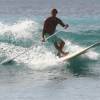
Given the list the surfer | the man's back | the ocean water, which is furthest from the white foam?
the man's back

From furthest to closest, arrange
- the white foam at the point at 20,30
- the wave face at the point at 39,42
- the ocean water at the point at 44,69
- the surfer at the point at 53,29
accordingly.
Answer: the white foam at the point at 20,30
the wave face at the point at 39,42
the surfer at the point at 53,29
the ocean water at the point at 44,69

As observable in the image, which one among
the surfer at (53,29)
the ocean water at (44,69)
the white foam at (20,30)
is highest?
the surfer at (53,29)


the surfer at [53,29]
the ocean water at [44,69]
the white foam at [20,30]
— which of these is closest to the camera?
the ocean water at [44,69]

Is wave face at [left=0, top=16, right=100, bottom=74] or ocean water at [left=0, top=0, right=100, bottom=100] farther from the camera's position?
wave face at [left=0, top=16, right=100, bottom=74]

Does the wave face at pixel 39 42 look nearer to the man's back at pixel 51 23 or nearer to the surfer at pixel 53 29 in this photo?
the surfer at pixel 53 29

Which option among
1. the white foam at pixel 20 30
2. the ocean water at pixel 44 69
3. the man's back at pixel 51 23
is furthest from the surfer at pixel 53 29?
the white foam at pixel 20 30

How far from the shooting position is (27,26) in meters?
27.0

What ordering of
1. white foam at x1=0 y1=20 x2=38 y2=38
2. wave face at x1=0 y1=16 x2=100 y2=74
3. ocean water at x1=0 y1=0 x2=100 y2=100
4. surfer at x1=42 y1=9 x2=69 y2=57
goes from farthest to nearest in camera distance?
white foam at x1=0 y1=20 x2=38 y2=38
wave face at x1=0 y1=16 x2=100 y2=74
surfer at x1=42 y1=9 x2=69 y2=57
ocean water at x1=0 y1=0 x2=100 y2=100

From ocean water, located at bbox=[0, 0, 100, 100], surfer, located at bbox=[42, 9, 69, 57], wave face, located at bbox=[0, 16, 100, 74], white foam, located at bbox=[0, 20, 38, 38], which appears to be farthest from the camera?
white foam, located at bbox=[0, 20, 38, 38]

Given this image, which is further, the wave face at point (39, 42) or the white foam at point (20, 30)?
the white foam at point (20, 30)

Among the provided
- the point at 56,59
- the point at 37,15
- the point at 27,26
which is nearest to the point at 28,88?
the point at 56,59

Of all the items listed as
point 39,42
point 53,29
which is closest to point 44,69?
point 53,29

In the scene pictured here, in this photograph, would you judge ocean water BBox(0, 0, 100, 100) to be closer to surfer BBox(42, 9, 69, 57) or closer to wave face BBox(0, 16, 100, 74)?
wave face BBox(0, 16, 100, 74)

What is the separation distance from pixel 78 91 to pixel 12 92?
1419mm
